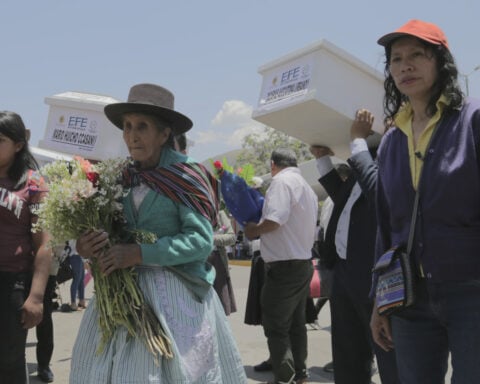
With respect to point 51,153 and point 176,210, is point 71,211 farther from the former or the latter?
point 51,153

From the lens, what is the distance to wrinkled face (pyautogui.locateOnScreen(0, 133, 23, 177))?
3639mm

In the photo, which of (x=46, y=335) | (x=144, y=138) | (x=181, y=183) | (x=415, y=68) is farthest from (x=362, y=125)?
(x=46, y=335)

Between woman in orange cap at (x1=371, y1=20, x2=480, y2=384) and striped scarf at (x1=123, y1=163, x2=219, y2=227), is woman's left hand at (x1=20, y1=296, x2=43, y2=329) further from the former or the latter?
woman in orange cap at (x1=371, y1=20, x2=480, y2=384)

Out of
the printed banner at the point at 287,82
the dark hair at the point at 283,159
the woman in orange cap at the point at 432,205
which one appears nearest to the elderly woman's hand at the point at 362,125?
the printed banner at the point at 287,82

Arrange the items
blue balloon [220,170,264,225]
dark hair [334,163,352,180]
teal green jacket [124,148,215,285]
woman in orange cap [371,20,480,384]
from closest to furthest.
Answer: woman in orange cap [371,20,480,384] → teal green jacket [124,148,215,285] → dark hair [334,163,352,180] → blue balloon [220,170,264,225]

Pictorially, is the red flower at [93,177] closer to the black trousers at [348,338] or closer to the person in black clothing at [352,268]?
the person in black clothing at [352,268]

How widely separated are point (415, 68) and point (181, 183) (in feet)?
3.91

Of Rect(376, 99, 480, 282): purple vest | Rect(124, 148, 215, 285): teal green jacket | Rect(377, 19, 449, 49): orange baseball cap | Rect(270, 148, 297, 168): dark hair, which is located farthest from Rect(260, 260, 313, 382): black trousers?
Rect(377, 19, 449, 49): orange baseball cap

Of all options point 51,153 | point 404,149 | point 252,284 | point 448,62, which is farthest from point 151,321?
point 51,153

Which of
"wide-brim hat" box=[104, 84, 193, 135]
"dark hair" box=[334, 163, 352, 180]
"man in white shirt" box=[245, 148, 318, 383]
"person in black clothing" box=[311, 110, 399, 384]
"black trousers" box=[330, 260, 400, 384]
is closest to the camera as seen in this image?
"wide-brim hat" box=[104, 84, 193, 135]

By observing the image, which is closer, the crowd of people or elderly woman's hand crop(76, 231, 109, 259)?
the crowd of people

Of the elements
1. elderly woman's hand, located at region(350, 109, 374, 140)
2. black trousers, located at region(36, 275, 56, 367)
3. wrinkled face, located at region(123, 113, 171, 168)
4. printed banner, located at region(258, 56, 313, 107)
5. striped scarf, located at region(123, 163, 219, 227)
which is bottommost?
black trousers, located at region(36, 275, 56, 367)

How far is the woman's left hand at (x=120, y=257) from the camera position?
2895 millimetres

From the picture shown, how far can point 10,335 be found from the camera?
3420mm
